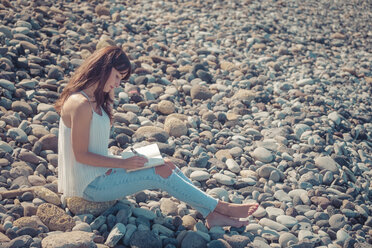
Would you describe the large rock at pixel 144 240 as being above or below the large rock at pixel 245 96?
above

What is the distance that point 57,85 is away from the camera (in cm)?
564

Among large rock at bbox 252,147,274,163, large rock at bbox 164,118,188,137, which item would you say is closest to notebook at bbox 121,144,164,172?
large rock at bbox 164,118,188,137

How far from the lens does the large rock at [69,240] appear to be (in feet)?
9.49

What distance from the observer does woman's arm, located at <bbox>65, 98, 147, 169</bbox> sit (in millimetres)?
3146

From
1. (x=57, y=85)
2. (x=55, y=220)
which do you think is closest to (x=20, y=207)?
(x=55, y=220)

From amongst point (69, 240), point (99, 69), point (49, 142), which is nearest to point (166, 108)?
point (49, 142)

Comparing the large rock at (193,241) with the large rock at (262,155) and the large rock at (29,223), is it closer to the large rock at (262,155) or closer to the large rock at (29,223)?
the large rock at (29,223)

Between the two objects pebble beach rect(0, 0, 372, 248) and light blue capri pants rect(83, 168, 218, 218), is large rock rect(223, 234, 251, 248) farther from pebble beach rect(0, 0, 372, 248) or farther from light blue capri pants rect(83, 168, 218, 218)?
light blue capri pants rect(83, 168, 218, 218)

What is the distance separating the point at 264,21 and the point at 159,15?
2404mm

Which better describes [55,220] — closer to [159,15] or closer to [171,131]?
[171,131]

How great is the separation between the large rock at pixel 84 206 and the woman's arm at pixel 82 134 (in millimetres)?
407

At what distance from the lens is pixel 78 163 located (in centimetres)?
330

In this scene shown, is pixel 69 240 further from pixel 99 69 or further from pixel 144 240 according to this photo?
pixel 99 69

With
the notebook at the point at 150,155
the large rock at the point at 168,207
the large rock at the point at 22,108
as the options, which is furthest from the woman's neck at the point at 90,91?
the large rock at the point at 22,108
